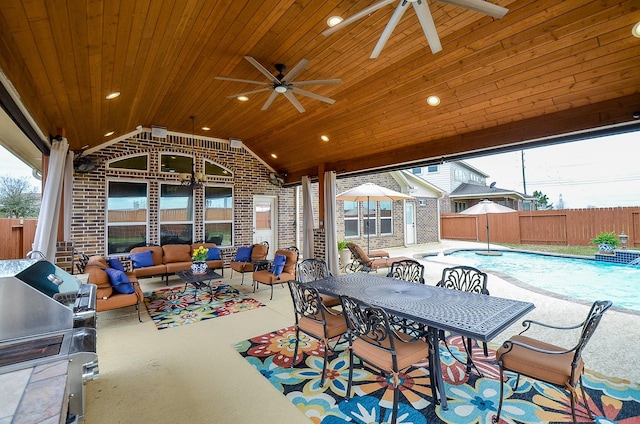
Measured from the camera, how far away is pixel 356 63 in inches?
141

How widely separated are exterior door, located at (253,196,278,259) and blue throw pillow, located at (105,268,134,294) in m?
4.66

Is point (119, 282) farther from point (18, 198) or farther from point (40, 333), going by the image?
point (40, 333)

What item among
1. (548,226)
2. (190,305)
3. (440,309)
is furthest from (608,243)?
(190,305)

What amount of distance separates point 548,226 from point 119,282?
1401 centimetres

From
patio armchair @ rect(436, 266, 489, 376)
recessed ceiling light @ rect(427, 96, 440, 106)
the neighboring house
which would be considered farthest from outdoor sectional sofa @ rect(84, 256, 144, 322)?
the neighboring house

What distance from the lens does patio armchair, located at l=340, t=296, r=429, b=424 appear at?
6.77ft

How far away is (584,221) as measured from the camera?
10477 mm

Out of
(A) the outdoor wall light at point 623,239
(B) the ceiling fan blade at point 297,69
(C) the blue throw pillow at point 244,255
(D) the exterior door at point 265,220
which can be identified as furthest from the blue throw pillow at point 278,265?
(A) the outdoor wall light at point 623,239

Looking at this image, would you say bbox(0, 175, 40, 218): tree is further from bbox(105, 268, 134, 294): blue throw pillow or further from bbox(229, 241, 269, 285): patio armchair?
bbox(229, 241, 269, 285): patio armchair

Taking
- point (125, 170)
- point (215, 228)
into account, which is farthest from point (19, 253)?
point (215, 228)

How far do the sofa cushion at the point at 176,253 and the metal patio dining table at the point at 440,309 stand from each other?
4779mm

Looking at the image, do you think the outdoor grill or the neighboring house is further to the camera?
the neighboring house

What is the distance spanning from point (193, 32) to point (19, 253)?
461cm

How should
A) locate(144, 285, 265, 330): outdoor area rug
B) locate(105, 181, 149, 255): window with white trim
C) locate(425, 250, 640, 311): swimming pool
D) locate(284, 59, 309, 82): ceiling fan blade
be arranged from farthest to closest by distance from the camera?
locate(105, 181, 149, 255): window with white trim, locate(425, 250, 640, 311): swimming pool, locate(144, 285, 265, 330): outdoor area rug, locate(284, 59, 309, 82): ceiling fan blade
